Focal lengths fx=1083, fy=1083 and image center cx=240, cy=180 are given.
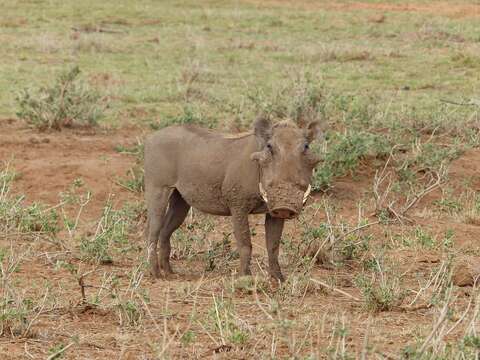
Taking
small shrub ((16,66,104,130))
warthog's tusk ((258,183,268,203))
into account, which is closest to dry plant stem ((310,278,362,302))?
warthog's tusk ((258,183,268,203))

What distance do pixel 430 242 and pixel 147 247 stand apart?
209 cm

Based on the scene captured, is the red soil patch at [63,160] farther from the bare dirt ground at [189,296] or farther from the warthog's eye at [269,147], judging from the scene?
the warthog's eye at [269,147]

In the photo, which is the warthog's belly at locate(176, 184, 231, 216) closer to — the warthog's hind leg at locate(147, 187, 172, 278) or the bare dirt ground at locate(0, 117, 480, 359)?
the warthog's hind leg at locate(147, 187, 172, 278)

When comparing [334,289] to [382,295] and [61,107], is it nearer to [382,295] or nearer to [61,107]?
[382,295]

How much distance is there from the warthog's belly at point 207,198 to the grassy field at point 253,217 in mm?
452

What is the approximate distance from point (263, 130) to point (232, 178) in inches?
19.8

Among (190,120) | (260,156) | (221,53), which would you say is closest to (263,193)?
(260,156)

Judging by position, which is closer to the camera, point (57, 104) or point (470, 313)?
point (470, 313)

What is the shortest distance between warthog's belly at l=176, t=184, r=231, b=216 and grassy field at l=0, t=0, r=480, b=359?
1.48 ft

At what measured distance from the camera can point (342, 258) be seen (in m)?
7.55

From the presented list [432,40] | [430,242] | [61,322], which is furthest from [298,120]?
[432,40]

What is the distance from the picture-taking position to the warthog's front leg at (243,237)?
6.81m

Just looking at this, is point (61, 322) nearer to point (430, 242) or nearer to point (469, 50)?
point (430, 242)

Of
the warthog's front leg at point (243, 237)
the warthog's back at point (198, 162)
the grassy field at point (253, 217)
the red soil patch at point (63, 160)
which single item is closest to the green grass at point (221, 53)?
the grassy field at point (253, 217)
